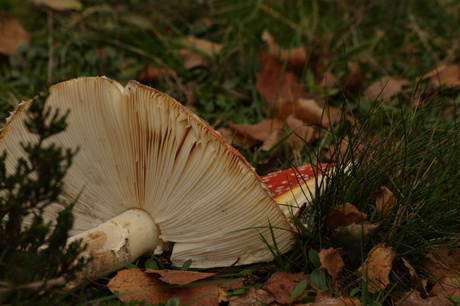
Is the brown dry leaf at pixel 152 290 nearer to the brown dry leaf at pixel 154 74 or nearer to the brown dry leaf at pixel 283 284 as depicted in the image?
the brown dry leaf at pixel 283 284

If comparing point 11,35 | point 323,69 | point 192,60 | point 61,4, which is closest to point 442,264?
point 323,69

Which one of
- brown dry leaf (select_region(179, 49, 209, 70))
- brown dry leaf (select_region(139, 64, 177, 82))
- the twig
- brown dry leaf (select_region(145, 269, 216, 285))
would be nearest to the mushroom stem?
brown dry leaf (select_region(145, 269, 216, 285))

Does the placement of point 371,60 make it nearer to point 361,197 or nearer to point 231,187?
point 361,197

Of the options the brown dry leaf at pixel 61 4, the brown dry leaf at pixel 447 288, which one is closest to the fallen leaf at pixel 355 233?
the brown dry leaf at pixel 447 288

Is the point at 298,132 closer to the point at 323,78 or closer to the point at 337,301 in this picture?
the point at 323,78

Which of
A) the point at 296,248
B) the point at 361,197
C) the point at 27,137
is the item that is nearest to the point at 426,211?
the point at 361,197

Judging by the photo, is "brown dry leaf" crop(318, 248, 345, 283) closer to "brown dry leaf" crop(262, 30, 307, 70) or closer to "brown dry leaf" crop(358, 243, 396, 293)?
"brown dry leaf" crop(358, 243, 396, 293)
